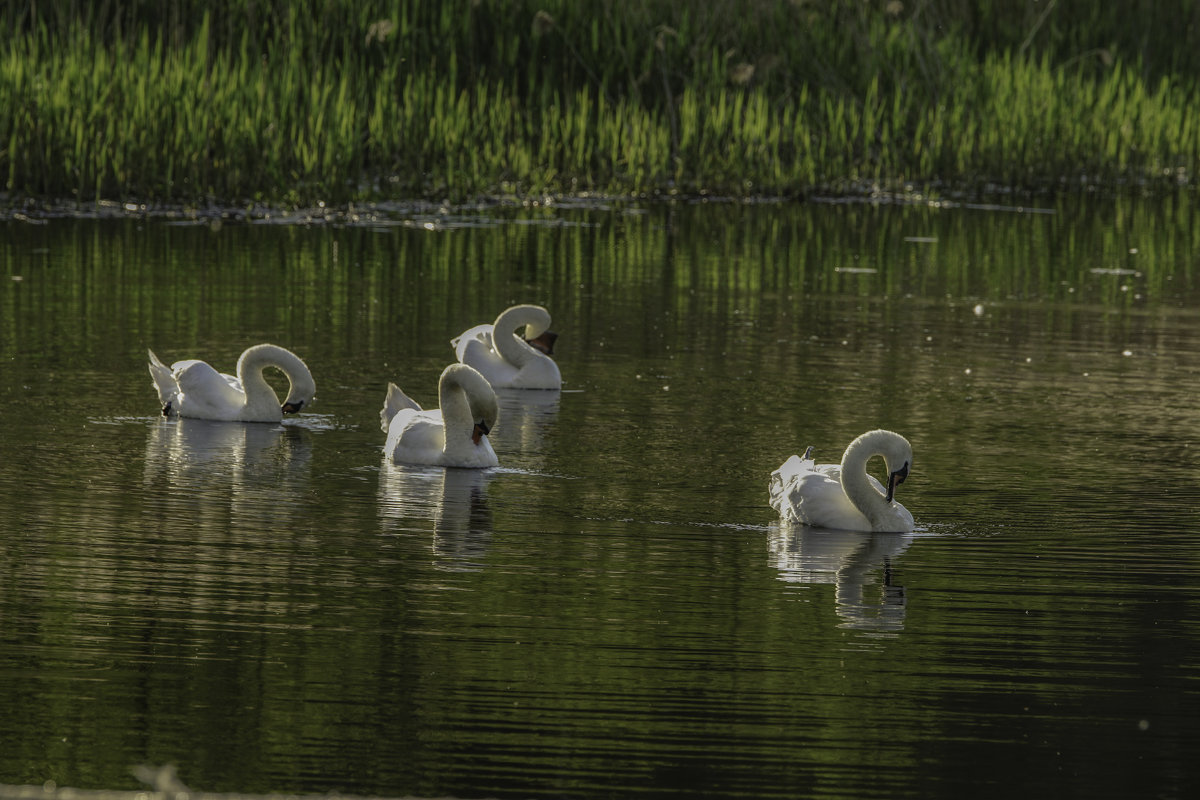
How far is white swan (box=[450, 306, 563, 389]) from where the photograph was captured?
14.0m

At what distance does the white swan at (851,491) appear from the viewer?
971 cm

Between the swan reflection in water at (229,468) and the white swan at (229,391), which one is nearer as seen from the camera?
the swan reflection in water at (229,468)

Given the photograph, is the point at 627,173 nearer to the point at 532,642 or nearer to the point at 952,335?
the point at 952,335

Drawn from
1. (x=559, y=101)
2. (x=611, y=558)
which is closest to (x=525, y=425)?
(x=611, y=558)

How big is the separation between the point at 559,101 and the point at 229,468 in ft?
57.4

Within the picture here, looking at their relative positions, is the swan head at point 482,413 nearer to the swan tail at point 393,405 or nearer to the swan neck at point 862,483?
the swan tail at point 393,405

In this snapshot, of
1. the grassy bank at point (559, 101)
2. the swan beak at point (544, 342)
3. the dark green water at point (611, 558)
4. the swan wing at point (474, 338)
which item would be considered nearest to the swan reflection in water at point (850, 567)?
the dark green water at point (611, 558)

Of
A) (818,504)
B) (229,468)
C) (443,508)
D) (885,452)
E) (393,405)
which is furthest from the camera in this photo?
(393,405)

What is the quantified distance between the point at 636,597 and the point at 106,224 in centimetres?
1545

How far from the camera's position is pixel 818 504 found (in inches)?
390

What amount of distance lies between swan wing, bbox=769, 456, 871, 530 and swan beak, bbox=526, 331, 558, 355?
4.49 meters

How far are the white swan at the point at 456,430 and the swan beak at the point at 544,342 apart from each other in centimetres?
300

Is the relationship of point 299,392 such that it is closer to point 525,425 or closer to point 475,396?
point 525,425

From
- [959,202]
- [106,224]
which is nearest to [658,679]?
[106,224]
